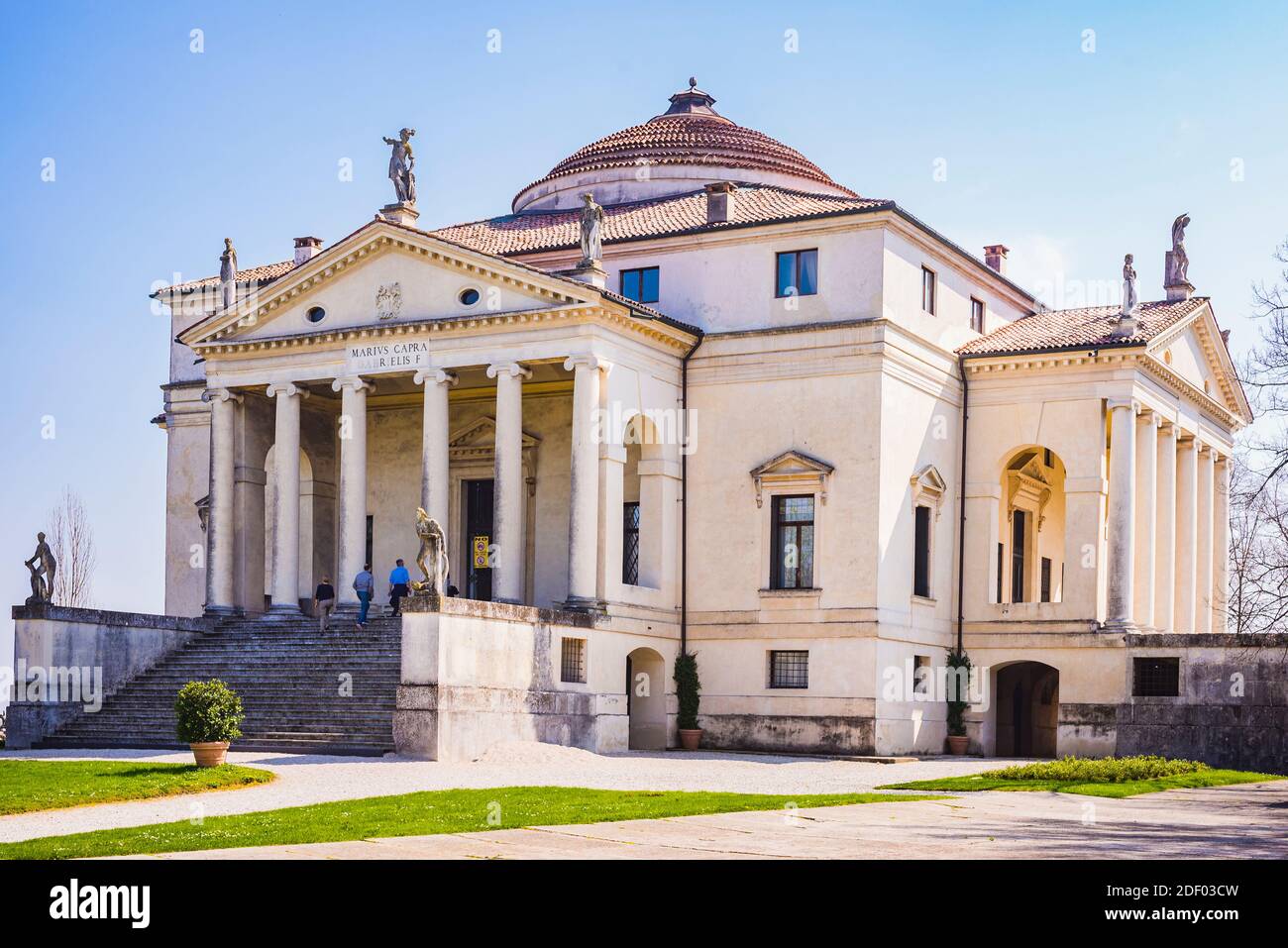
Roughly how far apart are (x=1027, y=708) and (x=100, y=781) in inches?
1134

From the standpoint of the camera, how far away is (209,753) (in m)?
32.3

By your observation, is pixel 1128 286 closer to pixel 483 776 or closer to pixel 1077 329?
pixel 1077 329

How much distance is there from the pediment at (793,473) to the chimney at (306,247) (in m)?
19.0

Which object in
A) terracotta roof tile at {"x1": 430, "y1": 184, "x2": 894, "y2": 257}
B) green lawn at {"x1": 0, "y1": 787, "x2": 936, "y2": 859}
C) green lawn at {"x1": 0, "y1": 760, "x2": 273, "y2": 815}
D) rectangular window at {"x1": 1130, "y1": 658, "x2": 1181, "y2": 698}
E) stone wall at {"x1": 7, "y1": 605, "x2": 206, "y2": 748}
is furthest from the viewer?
terracotta roof tile at {"x1": 430, "y1": 184, "x2": 894, "y2": 257}

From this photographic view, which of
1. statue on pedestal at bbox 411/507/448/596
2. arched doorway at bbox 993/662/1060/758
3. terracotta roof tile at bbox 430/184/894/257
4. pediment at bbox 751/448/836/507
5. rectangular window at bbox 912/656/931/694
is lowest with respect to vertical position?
arched doorway at bbox 993/662/1060/758

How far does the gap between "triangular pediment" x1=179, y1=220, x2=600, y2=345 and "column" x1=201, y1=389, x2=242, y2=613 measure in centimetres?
197

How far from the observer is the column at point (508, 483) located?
143 feet

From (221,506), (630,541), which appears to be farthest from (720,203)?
(221,506)

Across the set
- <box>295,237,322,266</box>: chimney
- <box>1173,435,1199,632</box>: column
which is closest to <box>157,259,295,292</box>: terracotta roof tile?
<box>295,237,322,266</box>: chimney

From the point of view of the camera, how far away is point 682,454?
154 ft

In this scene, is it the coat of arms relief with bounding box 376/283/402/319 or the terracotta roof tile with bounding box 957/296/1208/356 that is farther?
the terracotta roof tile with bounding box 957/296/1208/356

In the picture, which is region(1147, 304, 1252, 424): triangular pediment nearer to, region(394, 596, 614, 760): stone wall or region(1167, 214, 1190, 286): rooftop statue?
region(1167, 214, 1190, 286): rooftop statue

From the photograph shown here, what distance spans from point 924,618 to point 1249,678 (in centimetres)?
819

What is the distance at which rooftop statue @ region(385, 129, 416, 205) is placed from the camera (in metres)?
46.0
